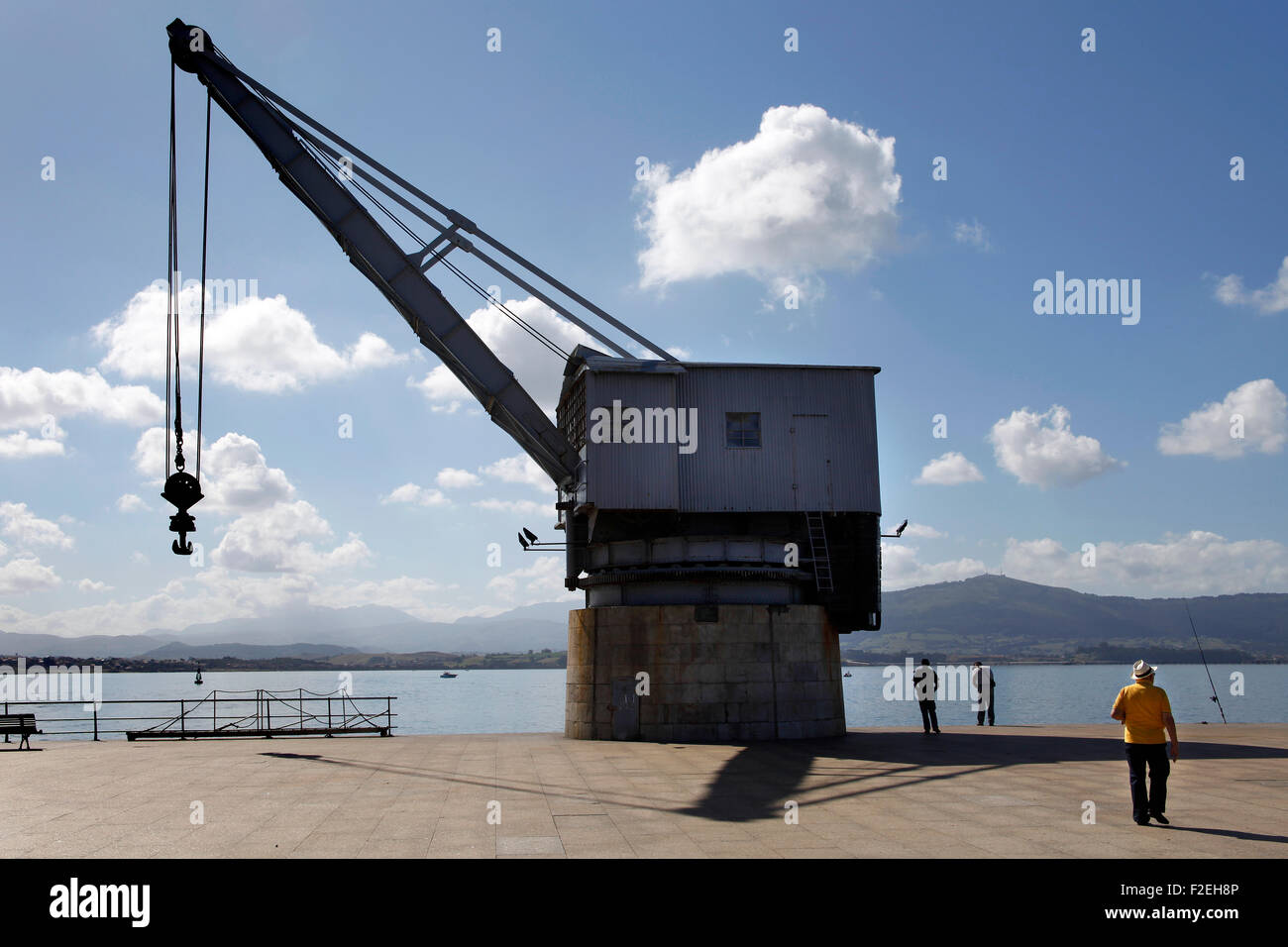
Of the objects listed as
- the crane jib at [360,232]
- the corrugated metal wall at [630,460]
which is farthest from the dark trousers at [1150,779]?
the crane jib at [360,232]

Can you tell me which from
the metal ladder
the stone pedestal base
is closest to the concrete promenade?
the stone pedestal base

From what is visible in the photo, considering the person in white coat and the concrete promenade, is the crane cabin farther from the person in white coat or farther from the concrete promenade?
the concrete promenade

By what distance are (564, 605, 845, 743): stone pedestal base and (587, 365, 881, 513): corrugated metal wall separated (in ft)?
10.2

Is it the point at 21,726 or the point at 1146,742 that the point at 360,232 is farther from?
the point at 1146,742

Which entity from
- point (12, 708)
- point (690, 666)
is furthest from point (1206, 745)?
point (12, 708)

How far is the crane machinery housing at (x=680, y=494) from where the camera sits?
25.6m

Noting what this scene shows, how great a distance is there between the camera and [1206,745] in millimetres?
22109

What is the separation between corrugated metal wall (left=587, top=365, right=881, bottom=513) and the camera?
26.4 metres

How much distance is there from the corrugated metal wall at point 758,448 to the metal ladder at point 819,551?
670mm

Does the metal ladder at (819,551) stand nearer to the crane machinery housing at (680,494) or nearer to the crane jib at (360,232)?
the crane machinery housing at (680,494)

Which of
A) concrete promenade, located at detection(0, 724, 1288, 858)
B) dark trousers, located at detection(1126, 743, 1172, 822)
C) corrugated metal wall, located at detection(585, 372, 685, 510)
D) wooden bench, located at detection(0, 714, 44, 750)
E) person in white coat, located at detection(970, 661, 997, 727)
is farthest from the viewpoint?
person in white coat, located at detection(970, 661, 997, 727)

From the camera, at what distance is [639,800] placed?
14.7 metres
